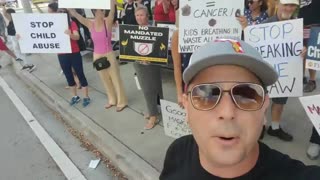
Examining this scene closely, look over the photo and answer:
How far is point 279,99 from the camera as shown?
4043 mm

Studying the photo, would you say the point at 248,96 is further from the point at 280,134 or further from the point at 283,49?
the point at 280,134

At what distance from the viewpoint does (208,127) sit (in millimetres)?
1170

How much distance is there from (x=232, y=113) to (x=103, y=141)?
12.7 feet

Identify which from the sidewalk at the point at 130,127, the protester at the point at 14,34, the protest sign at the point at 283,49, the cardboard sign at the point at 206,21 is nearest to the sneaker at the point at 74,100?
the sidewalk at the point at 130,127

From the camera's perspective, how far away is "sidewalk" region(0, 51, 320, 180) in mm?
4059

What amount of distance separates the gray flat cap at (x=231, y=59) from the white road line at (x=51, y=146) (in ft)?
11.0

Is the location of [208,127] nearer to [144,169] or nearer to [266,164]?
[266,164]

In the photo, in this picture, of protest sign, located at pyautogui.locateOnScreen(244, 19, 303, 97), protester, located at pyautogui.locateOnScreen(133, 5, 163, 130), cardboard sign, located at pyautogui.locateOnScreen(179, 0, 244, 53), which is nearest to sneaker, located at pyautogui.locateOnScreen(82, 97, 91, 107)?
protester, located at pyautogui.locateOnScreen(133, 5, 163, 130)

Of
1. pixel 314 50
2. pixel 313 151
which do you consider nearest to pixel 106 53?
pixel 314 50

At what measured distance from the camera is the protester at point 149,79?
192 inches

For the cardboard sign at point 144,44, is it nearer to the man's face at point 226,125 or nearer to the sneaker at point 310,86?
the sneaker at point 310,86

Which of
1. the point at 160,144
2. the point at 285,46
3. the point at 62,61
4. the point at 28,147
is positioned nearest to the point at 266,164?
the point at 285,46

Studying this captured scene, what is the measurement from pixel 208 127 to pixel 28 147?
4561mm

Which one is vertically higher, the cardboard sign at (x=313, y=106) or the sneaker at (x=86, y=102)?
the cardboard sign at (x=313, y=106)
